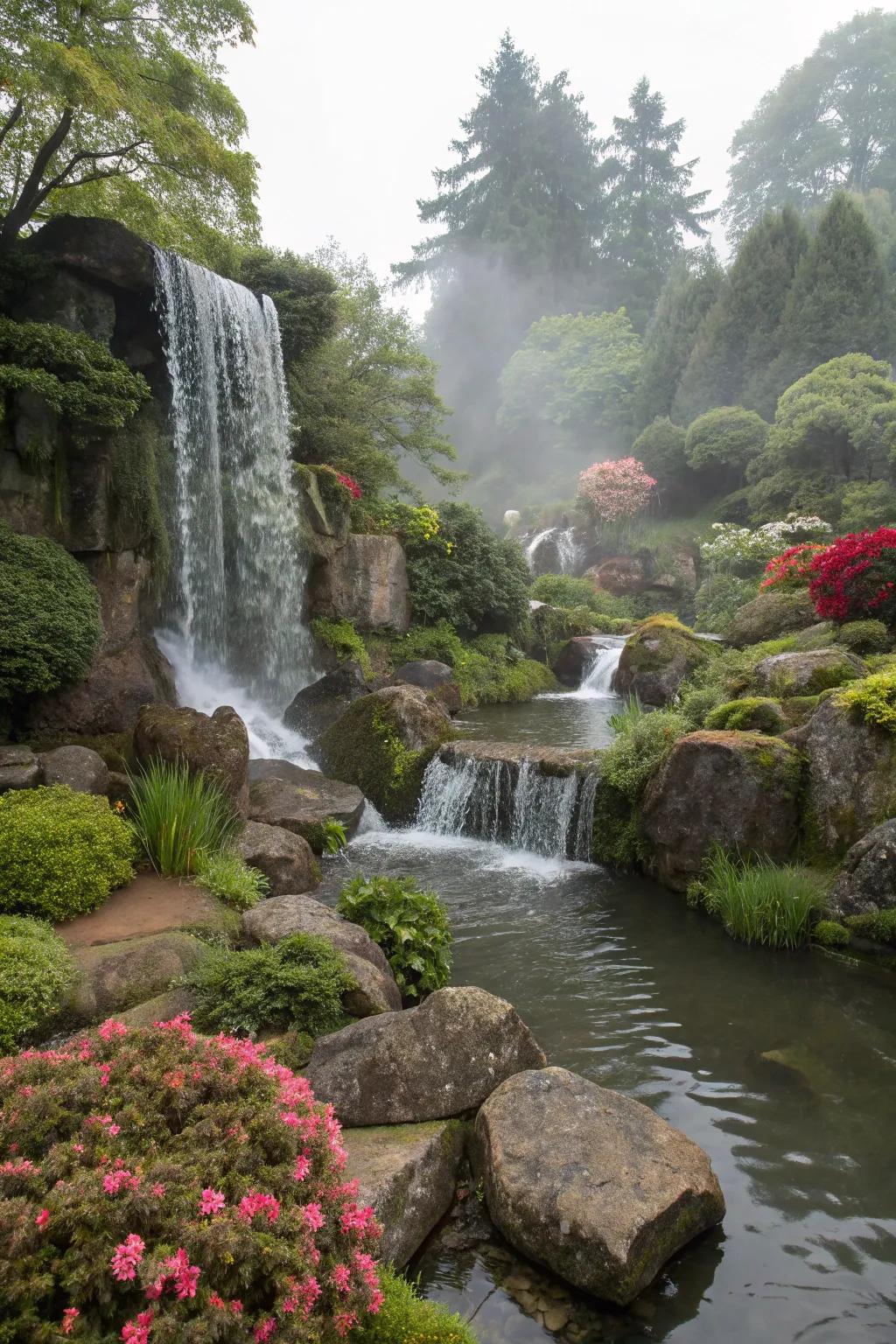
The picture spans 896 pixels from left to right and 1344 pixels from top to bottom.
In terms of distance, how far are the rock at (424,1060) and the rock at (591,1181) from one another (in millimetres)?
246

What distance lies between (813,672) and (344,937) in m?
6.74

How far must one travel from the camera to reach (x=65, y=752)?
753cm

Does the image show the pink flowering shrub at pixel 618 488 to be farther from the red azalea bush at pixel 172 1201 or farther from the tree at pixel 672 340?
the red azalea bush at pixel 172 1201

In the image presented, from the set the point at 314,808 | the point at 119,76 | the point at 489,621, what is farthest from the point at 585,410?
the point at 314,808

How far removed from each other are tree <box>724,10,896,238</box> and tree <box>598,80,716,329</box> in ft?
11.1

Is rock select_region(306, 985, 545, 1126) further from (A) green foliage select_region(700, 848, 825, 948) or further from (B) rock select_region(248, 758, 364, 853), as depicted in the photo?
(B) rock select_region(248, 758, 364, 853)

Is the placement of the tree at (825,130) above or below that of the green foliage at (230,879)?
above

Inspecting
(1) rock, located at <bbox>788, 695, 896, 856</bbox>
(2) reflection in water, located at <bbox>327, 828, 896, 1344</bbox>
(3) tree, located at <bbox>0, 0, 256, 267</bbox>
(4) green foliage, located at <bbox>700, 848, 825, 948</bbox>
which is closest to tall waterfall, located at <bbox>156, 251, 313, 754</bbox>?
(3) tree, located at <bbox>0, 0, 256, 267</bbox>

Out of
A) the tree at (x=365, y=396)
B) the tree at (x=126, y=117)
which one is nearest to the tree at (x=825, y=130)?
the tree at (x=365, y=396)

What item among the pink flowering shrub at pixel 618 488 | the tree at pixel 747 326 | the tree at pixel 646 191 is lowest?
the pink flowering shrub at pixel 618 488

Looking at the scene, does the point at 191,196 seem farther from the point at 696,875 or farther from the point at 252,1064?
the point at 252,1064

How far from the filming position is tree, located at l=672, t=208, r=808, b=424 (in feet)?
105

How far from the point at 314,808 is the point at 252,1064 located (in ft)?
22.1

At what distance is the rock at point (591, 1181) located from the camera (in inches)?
127
